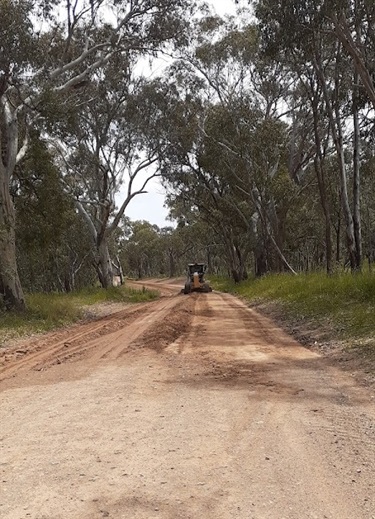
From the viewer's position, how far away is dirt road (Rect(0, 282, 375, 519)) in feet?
10.4

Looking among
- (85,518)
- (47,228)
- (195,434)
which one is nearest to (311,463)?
(195,434)

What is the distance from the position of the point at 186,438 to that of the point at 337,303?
884 centimetres

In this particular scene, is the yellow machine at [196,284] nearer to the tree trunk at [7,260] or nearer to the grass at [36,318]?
the grass at [36,318]

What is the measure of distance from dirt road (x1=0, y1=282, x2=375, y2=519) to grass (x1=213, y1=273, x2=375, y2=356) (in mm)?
1942

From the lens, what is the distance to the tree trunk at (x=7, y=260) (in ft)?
48.6

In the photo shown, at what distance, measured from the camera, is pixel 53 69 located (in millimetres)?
17641

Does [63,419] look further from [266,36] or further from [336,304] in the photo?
[266,36]

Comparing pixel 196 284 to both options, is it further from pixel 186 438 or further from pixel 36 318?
pixel 186 438

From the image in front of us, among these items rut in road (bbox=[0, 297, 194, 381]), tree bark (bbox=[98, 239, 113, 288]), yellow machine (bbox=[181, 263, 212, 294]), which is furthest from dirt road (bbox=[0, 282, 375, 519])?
yellow machine (bbox=[181, 263, 212, 294])

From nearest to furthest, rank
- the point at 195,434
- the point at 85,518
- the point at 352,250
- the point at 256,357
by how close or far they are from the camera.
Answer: the point at 85,518 → the point at 195,434 → the point at 256,357 → the point at 352,250

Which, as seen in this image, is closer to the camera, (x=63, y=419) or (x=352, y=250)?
(x=63, y=419)

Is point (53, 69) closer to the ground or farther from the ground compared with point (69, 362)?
farther from the ground

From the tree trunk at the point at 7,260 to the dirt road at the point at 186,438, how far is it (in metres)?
7.22

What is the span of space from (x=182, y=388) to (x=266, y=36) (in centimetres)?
1161
